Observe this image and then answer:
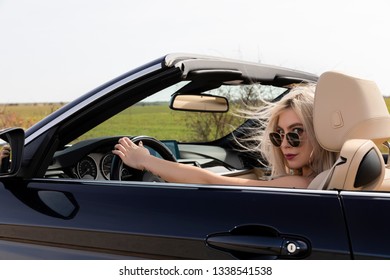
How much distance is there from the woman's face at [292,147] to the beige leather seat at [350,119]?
8.7 inches

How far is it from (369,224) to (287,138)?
832 millimetres

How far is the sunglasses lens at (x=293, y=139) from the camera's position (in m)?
2.72

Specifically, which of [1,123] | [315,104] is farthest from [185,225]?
[1,123]

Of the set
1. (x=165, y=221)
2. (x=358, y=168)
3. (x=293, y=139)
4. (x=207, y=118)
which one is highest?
(x=207, y=118)

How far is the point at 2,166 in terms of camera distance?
2.79 m

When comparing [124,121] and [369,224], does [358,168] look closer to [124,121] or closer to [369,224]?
[369,224]

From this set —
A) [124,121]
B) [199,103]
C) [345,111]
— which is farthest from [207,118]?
[124,121]

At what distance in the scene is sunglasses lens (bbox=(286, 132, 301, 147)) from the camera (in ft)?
8.93

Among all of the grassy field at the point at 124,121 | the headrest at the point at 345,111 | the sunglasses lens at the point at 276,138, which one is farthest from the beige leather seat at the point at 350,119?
the grassy field at the point at 124,121

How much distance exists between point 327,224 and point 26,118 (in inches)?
714

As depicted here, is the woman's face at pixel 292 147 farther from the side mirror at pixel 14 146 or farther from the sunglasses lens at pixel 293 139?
the side mirror at pixel 14 146

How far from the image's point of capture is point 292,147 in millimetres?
2738

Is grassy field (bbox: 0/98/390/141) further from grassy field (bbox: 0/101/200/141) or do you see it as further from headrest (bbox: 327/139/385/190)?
headrest (bbox: 327/139/385/190)

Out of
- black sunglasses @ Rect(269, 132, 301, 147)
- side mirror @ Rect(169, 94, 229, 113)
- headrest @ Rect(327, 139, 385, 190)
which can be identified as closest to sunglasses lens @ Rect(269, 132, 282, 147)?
black sunglasses @ Rect(269, 132, 301, 147)
